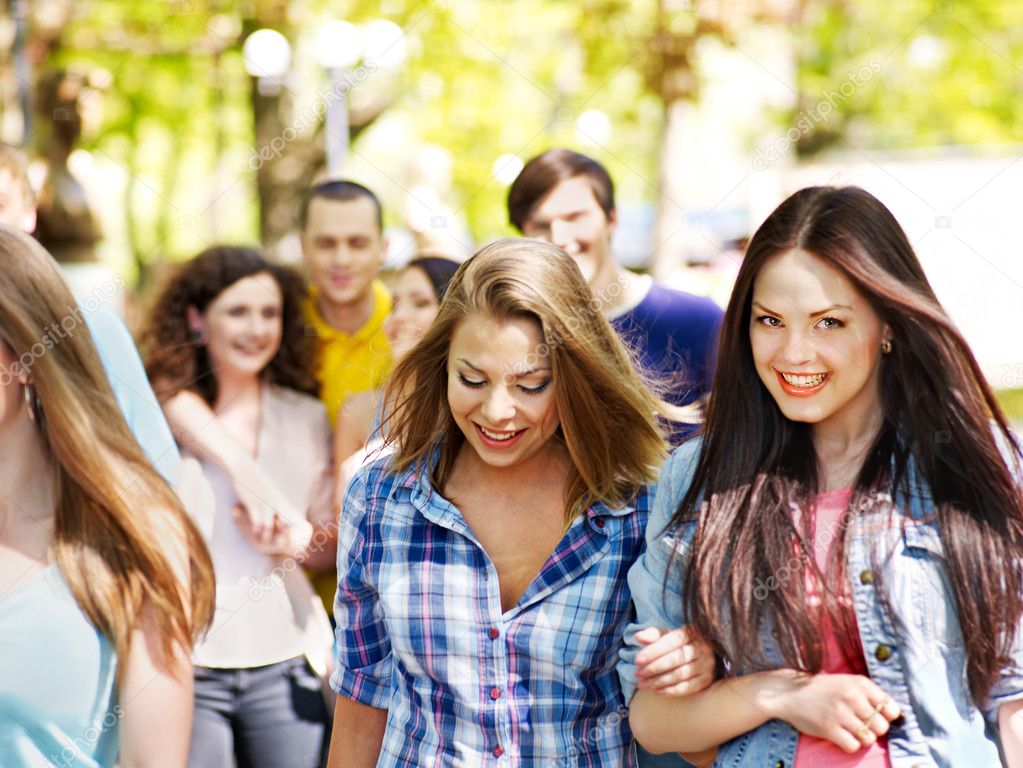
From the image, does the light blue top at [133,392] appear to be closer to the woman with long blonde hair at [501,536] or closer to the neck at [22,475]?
the neck at [22,475]

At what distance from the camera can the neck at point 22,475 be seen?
8.07 feet

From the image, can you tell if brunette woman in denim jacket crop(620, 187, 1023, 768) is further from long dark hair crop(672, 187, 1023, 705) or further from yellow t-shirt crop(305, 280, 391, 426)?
yellow t-shirt crop(305, 280, 391, 426)

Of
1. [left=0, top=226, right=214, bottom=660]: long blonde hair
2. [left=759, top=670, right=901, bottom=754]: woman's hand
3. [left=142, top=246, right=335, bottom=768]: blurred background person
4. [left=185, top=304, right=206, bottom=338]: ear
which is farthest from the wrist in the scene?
[left=185, top=304, right=206, bottom=338]: ear

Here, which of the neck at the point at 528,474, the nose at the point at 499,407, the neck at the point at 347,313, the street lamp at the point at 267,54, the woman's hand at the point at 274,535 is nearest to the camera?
the nose at the point at 499,407

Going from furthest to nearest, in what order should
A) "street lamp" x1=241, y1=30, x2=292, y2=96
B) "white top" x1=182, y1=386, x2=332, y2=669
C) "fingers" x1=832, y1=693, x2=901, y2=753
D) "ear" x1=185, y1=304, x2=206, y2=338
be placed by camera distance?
"street lamp" x1=241, y1=30, x2=292, y2=96 → "ear" x1=185, y1=304, x2=206, y2=338 → "white top" x1=182, y1=386, x2=332, y2=669 → "fingers" x1=832, y1=693, x2=901, y2=753

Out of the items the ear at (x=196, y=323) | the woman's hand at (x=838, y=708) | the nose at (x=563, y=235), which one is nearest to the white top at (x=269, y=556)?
the ear at (x=196, y=323)

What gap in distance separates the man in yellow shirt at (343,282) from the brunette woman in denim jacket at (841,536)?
228cm

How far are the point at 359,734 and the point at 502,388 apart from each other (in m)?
0.81

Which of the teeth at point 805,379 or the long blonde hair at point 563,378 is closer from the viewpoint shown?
the teeth at point 805,379

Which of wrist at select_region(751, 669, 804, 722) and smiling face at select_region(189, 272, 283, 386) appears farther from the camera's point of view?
smiling face at select_region(189, 272, 283, 386)

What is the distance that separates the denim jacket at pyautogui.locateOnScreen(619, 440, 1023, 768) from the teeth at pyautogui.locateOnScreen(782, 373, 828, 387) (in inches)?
9.0

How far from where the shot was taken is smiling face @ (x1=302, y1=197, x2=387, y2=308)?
4805 mm

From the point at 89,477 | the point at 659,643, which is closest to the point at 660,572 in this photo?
the point at 659,643

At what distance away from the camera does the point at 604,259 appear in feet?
14.2
